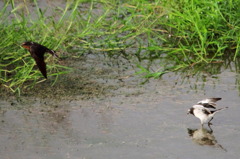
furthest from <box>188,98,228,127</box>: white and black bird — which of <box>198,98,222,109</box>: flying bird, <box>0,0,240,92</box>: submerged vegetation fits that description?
<box>0,0,240,92</box>: submerged vegetation

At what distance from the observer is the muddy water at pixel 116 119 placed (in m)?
4.75

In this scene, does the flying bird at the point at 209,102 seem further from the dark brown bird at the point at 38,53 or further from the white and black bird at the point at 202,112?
the dark brown bird at the point at 38,53

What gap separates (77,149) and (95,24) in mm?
2338

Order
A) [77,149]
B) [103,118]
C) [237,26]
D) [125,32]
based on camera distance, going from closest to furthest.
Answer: [77,149] < [103,118] < [237,26] < [125,32]

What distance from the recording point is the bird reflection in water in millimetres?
4918

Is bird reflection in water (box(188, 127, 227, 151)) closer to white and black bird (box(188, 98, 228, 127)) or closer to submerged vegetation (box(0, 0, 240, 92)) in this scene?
white and black bird (box(188, 98, 228, 127))

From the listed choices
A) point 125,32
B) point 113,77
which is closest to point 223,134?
point 113,77

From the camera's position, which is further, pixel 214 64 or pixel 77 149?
pixel 214 64

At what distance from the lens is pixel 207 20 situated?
6.86 meters

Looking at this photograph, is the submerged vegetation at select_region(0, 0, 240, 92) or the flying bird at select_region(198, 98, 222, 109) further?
the submerged vegetation at select_region(0, 0, 240, 92)

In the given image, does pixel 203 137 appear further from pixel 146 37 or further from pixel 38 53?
pixel 146 37

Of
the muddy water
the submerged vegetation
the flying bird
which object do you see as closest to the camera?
the muddy water

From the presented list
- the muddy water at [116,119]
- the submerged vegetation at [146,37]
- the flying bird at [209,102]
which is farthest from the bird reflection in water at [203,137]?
the submerged vegetation at [146,37]

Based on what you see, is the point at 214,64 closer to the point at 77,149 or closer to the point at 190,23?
the point at 190,23
